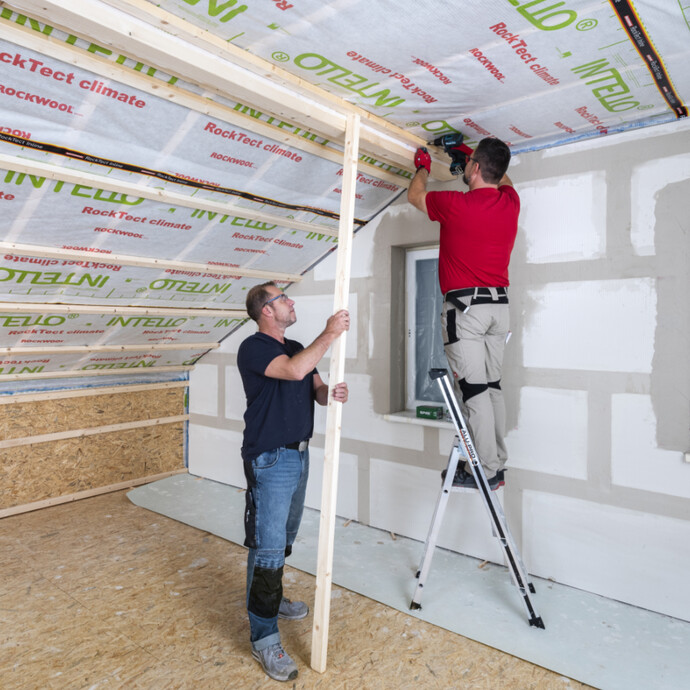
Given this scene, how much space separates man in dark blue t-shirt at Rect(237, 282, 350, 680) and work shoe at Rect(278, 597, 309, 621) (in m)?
0.34

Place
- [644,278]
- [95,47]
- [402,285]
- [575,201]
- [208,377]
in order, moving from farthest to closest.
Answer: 1. [208,377]
2. [402,285]
3. [575,201]
4. [644,278]
5. [95,47]

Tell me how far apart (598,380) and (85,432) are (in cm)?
374

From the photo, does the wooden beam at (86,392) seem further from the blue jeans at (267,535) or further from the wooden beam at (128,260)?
the blue jeans at (267,535)

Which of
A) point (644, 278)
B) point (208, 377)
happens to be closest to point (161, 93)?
point (644, 278)

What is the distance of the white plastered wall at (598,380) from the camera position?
2.49 meters

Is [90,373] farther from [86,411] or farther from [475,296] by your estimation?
[475,296]

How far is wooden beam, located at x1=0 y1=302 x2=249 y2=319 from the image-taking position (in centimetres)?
299

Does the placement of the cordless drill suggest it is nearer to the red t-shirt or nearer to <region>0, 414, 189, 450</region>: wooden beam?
the red t-shirt

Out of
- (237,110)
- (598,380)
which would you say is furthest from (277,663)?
(237,110)

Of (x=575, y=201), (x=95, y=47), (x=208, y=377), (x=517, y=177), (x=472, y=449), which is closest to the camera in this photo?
(x=95, y=47)

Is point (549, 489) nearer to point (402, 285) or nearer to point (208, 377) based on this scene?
point (402, 285)

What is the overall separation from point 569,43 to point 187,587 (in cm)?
299

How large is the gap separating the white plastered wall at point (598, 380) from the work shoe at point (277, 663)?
142cm

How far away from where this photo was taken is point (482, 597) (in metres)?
2.69
